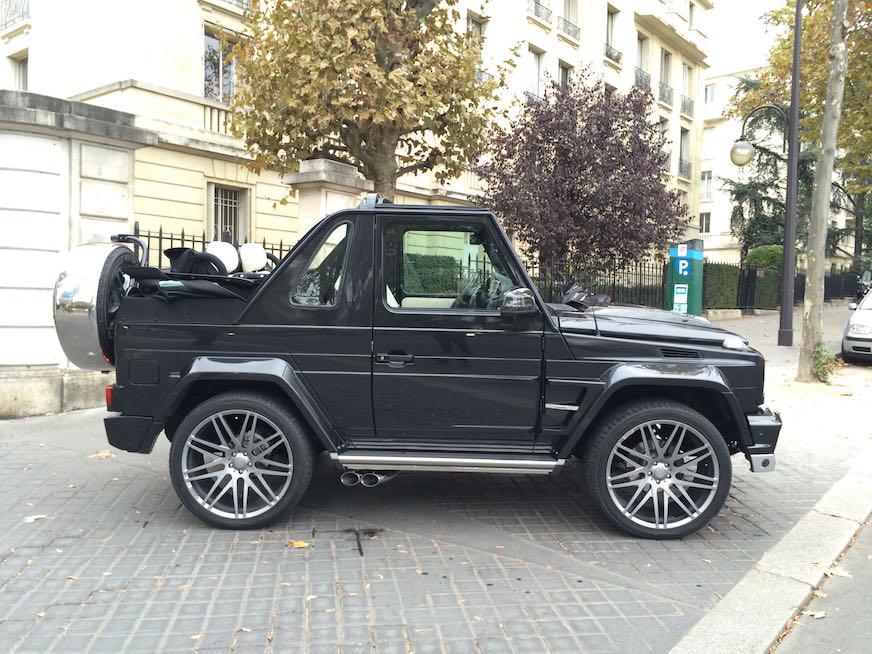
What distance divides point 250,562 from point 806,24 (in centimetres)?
2015

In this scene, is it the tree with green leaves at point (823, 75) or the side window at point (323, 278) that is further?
the tree with green leaves at point (823, 75)

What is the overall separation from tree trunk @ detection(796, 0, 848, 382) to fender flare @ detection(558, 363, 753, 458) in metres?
6.95

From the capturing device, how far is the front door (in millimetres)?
4195

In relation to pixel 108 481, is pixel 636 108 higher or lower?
higher

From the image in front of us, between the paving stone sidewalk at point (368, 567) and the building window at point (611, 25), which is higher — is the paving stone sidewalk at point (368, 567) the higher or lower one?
the lower one

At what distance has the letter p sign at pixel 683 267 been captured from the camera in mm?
10742

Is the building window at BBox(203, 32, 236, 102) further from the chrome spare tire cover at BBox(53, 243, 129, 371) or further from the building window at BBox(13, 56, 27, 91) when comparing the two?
the chrome spare tire cover at BBox(53, 243, 129, 371)

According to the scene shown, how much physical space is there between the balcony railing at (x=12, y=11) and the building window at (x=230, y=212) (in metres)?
7.56

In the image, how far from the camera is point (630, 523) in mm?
4242

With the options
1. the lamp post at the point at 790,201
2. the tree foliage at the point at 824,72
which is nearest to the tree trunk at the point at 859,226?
the tree foliage at the point at 824,72

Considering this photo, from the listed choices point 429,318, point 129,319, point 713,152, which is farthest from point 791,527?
point 713,152

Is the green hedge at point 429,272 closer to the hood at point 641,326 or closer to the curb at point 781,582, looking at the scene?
the hood at point 641,326

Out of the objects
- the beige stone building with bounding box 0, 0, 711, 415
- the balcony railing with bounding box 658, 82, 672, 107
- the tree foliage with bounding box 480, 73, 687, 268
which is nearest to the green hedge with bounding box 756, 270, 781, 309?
→ the beige stone building with bounding box 0, 0, 711, 415

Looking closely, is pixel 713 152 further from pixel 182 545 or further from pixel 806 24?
pixel 182 545
